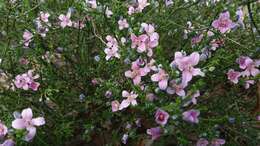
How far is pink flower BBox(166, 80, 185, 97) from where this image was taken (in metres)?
1.72

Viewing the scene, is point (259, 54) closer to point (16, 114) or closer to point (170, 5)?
point (170, 5)

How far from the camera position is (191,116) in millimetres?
1762

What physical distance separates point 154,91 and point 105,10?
0.53 meters

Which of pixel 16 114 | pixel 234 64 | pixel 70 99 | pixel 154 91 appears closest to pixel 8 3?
pixel 70 99

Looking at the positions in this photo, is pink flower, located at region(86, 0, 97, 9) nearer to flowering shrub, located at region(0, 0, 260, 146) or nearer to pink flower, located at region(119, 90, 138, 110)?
flowering shrub, located at region(0, 0, 260, 146)

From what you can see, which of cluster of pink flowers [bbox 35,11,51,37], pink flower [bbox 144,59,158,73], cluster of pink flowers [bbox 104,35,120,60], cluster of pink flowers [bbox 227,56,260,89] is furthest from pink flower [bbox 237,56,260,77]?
cluster of pink flowers [bbox 35,11,51,37]

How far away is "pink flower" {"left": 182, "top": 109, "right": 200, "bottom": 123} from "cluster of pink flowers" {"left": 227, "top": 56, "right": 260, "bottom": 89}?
338mm

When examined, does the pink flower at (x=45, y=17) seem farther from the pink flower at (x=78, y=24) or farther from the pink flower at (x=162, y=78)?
the pink flower at (x=162, y=78)

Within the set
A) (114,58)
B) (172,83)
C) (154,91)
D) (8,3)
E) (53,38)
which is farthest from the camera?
(53,38)

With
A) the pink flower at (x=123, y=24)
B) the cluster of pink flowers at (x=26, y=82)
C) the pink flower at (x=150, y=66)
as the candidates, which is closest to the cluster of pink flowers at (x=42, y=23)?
the cluster of pink flowers at (x=26, y=82)

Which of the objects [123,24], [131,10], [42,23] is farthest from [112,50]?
[42,23]

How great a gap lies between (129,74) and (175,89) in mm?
217

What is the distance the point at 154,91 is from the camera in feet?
6.17

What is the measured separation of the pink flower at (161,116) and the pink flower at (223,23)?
1.55ft
